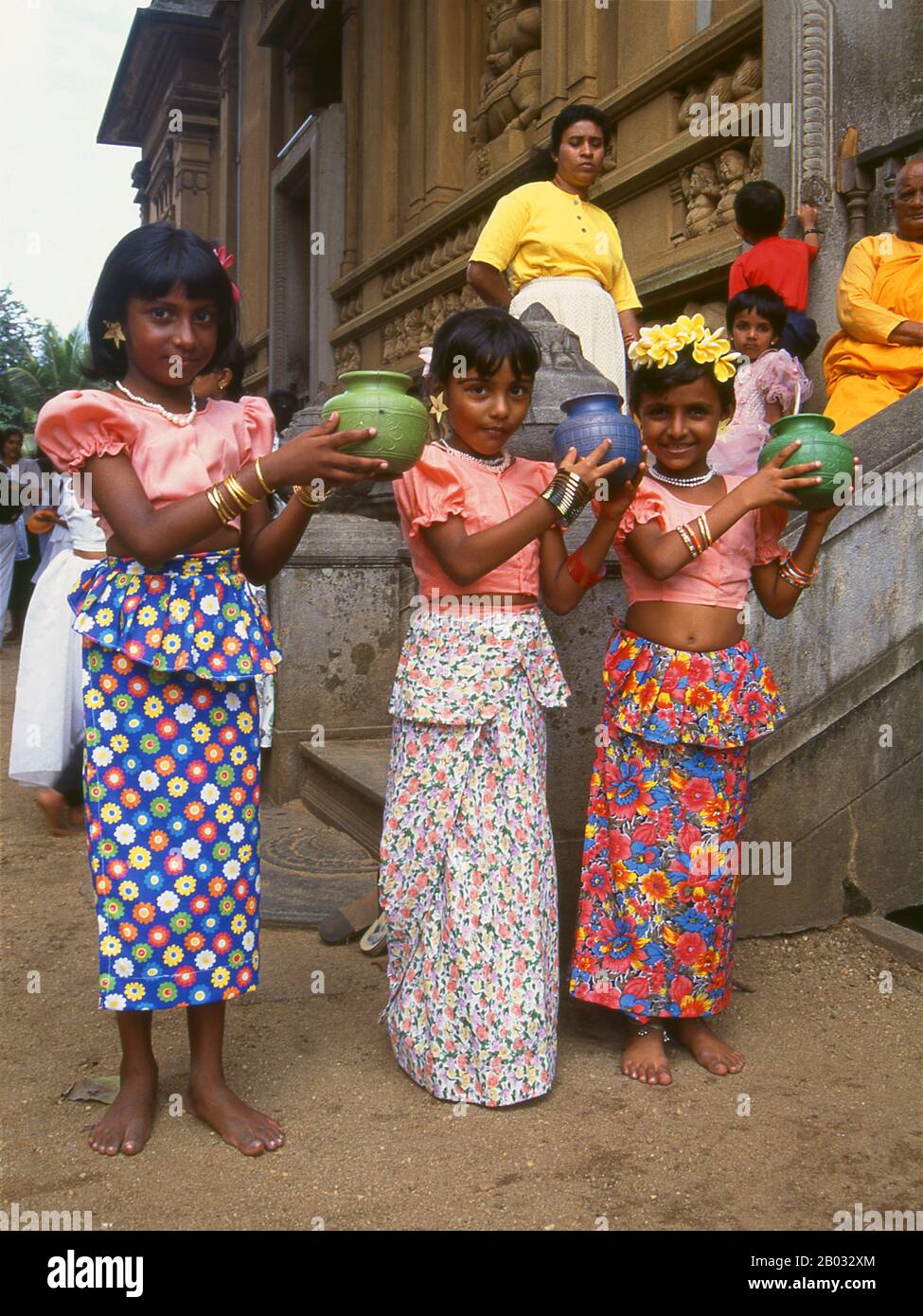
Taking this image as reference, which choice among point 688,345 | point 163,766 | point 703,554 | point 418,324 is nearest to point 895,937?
point 703,554

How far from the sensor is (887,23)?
6.66 metres

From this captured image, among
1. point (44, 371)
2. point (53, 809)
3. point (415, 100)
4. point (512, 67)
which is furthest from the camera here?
point (44, 371)

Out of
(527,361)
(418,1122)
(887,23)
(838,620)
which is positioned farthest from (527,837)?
(887,23)

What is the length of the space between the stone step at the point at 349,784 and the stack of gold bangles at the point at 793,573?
2.11m

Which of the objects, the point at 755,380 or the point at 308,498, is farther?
the point at 755,380

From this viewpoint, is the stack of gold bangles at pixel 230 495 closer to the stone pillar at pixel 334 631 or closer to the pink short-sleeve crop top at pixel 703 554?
the pink short-sleeve crop top at pixel 703 554

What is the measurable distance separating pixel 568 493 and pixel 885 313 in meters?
3.03

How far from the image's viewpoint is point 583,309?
478 cm

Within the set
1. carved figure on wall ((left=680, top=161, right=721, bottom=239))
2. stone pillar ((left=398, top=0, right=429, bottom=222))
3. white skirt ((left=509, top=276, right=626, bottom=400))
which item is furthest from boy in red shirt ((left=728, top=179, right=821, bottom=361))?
stone pillar ((left=398, top=0, right=429, bottom=222))

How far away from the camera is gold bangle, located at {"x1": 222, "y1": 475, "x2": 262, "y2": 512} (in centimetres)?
228

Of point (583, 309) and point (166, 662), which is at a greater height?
point (583, 309)

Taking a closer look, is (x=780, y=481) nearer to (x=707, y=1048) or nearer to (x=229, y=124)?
(x=707, y=1048)

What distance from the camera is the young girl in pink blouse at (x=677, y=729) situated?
9.35 ft

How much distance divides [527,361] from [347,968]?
2.07 m
